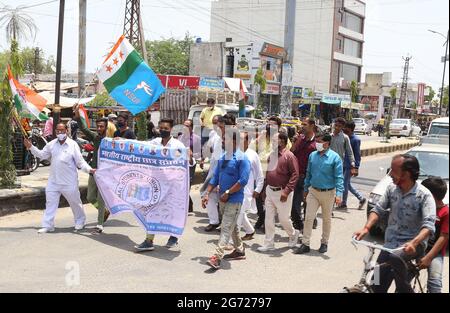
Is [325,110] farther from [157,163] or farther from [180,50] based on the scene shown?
[157,163]

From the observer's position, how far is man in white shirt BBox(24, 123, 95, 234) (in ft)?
24.9

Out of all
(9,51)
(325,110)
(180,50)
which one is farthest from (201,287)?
(180,50)

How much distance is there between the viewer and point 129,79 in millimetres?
8453

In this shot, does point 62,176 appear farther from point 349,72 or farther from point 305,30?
point 349,72

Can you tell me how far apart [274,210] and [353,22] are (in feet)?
227

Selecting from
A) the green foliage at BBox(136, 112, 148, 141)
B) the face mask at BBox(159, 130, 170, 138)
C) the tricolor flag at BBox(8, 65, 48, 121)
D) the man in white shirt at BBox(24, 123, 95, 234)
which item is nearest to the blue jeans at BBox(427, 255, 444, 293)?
the face mask at BBox(159, 130, 170, 138)

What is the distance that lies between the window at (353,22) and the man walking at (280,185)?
2578 inches

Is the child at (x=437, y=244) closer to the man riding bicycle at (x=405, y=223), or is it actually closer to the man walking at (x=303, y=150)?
the man riding bicycle at (x=405, y=223)

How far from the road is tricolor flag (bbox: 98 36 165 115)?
2102 mm

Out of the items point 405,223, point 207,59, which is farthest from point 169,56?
point 405,223

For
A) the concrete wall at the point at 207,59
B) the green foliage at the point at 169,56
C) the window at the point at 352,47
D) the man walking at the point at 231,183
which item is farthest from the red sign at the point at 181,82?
the window at the point at 352,47

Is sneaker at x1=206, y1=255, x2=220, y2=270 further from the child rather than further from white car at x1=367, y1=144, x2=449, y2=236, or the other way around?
white car at x1=367, y1=144, x2=449, y2=236

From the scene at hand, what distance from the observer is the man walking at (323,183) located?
6734 millimetres
